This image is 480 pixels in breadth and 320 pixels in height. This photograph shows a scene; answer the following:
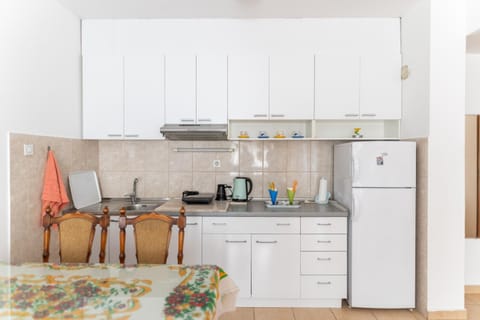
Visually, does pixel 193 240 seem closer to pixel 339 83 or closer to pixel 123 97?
pixel 123 97

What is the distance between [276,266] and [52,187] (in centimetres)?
192

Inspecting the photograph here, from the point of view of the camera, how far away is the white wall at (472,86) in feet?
10.5

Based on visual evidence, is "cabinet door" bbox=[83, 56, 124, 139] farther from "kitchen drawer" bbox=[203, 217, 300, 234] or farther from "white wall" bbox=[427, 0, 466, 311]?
"white wall" bbox=[427, 0, 466, 311]

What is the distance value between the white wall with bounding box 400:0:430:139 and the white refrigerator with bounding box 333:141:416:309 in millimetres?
253

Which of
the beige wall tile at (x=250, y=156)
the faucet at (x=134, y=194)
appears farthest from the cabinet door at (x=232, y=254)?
the faucet at (x=134, y=194)

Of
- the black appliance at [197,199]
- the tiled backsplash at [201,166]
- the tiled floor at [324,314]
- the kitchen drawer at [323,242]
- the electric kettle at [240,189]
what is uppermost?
the tiled backsplash at [201,166]

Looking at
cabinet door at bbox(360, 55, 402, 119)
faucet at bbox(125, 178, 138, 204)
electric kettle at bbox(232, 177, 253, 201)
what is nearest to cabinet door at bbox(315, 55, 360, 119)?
cabinet door at bbox(360, 55, 402, 119)

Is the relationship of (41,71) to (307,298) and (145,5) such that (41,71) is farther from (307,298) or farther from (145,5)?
(307,298)

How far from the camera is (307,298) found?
2.90 meters

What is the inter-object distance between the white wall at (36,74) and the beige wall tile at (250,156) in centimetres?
161

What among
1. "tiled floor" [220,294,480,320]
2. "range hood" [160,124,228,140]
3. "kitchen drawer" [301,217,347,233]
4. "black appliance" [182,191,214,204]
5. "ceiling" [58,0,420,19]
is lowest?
"tiled floor" [220,294,480,320]

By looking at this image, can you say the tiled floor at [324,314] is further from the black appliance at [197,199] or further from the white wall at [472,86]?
the white wall at [472,86]

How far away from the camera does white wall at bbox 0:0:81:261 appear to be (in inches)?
85.4

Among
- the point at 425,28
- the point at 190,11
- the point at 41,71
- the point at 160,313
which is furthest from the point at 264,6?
the point at 160,313
